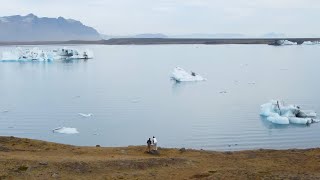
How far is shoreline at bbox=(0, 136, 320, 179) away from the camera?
1220 centimetres

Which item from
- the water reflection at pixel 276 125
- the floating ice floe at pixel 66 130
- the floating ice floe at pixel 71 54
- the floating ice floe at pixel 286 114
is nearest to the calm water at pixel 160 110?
the water reflection at pixel 276 125

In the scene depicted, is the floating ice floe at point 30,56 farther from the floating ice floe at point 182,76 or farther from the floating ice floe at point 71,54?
the floating ice floe at point 182,76

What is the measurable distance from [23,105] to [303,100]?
1895 centimetres

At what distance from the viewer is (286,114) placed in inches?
1025

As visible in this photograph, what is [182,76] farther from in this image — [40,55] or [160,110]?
[40,55]

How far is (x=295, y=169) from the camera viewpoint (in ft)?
43.6

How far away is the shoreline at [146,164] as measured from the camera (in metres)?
12.2

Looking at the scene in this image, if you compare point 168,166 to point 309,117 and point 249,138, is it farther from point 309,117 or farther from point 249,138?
point 309,117

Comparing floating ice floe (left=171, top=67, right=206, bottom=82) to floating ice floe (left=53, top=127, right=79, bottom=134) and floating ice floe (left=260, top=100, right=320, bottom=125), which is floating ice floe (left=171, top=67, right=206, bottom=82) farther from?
floating ice floe (left=53, top=127, right=79, bottom=134)

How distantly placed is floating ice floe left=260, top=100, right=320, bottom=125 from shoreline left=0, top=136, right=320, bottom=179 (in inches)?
348

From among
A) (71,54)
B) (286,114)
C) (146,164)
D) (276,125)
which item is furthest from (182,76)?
→ (71,54)

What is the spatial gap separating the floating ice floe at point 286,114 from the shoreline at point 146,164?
29.0 feet

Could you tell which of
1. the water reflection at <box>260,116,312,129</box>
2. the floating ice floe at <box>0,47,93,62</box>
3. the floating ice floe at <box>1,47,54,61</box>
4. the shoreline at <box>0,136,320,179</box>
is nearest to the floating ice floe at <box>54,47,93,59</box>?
the floating ice floe at <box>0,47,93,62</box>

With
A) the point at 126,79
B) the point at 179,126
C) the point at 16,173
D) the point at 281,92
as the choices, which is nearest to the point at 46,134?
the point at 179,126
